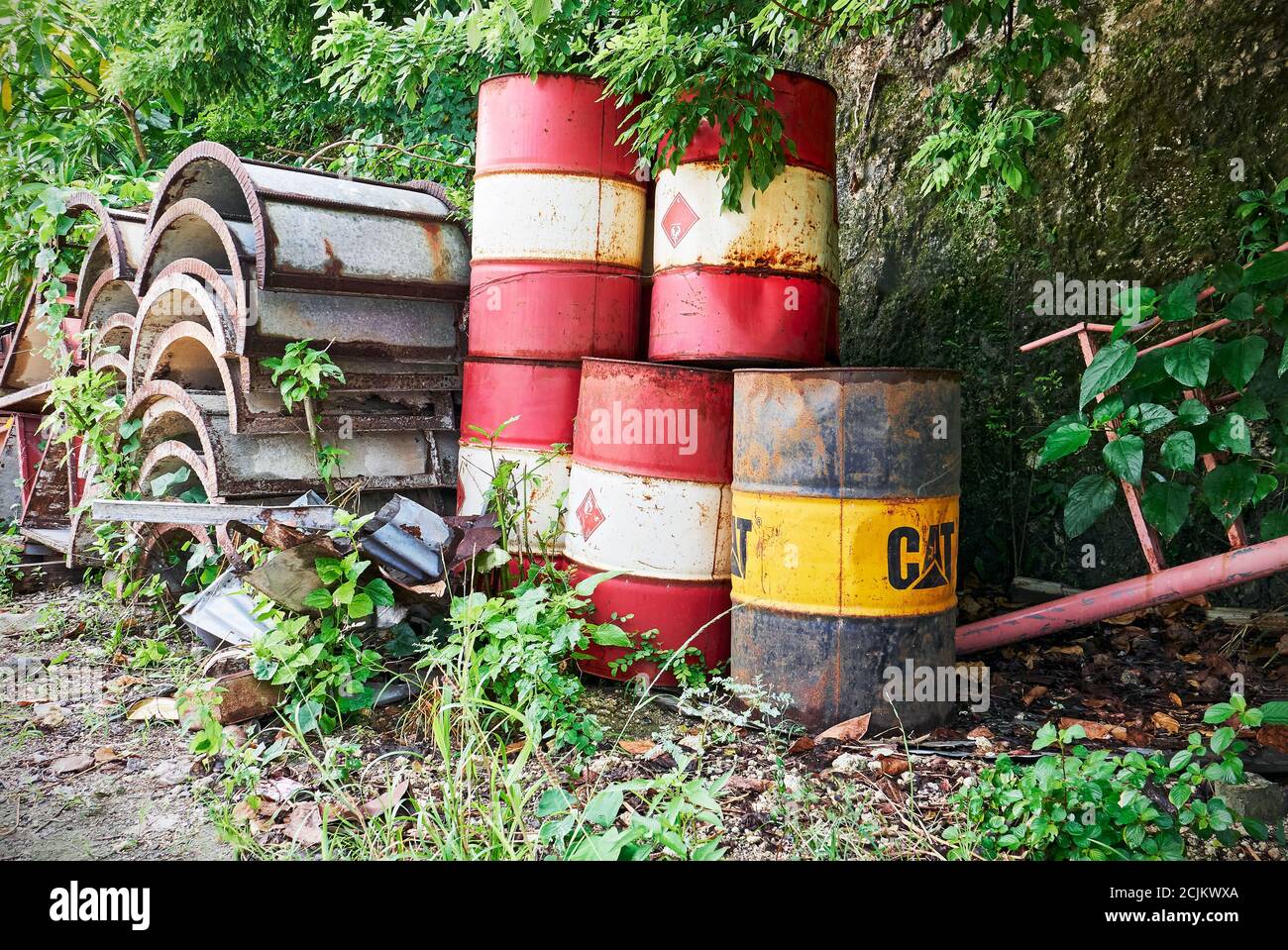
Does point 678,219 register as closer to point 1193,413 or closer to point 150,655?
point 1193,413

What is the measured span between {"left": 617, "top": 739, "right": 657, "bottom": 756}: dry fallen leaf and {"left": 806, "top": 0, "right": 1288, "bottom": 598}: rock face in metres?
2.37

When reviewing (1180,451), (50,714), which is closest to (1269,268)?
(1180,451)

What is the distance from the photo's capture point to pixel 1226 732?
92.7 inches

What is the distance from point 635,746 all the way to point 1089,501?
1711mm

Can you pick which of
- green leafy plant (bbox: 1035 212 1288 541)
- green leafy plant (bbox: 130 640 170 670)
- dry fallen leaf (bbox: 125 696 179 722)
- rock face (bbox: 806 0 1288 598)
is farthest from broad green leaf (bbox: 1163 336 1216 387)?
green leafy plant (bbox: 130 640 170 670)

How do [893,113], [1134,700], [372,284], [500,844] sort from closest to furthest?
[500,844] < [1134,700] < [372,284] < [893,113]

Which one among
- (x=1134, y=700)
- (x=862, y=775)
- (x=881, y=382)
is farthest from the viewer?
(x=1134, y=700)

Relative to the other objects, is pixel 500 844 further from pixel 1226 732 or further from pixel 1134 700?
pixel 1134 700

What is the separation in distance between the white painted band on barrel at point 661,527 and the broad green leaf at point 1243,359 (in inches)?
64.6

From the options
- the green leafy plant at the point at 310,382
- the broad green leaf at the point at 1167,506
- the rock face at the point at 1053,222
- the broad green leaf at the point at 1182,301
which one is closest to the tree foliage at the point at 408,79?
the rock face at the point at 1053,222

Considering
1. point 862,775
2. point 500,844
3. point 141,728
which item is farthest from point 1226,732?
point 141,728

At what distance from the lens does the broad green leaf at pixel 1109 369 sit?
3.11 meters

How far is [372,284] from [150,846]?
2385 millimetres

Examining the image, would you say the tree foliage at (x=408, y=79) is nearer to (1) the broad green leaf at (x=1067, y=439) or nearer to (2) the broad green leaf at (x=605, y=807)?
(1) the broad green leaf at (x=1067, y=439)
